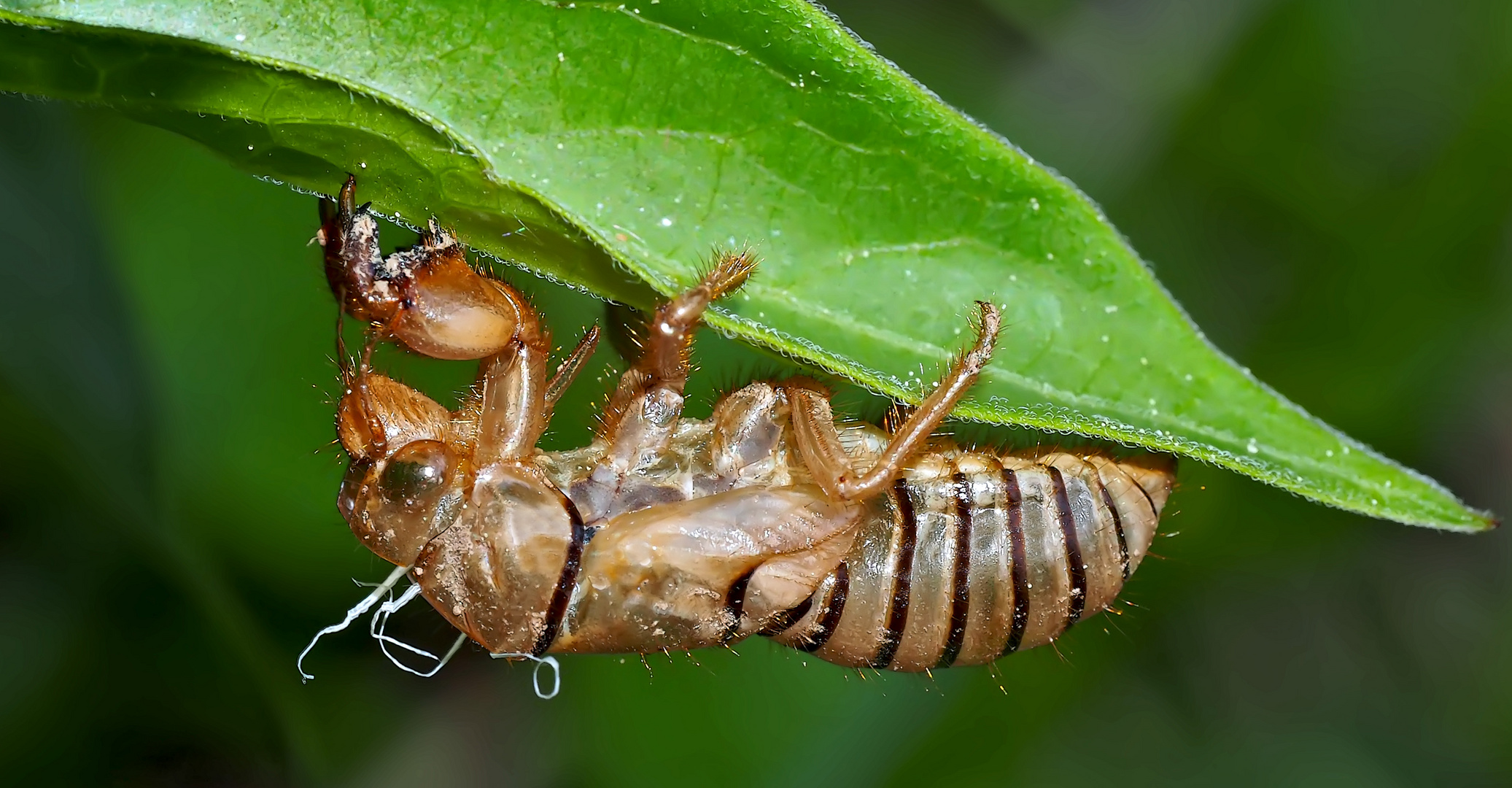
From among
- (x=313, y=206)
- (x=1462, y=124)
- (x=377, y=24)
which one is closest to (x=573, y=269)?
(x=377, y=24)

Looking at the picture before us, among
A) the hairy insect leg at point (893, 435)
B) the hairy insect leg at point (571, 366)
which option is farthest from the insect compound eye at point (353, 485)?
the hairy insect leg at point (893, 435)

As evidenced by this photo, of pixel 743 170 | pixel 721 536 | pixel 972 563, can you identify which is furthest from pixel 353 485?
pixel 972 563

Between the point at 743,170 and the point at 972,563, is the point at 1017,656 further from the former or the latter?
the point at 743,170

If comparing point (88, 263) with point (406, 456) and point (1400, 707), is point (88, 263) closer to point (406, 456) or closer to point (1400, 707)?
point (406, 456)

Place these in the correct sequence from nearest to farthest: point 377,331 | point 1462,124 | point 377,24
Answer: point 377,24
point 377,331
point 1462,124

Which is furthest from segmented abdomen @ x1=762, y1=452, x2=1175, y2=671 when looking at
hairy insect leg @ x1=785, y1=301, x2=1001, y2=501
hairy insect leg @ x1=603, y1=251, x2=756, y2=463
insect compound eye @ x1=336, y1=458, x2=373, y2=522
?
insect compound eye @ x1=336, y1=458, x2=373, y2=522

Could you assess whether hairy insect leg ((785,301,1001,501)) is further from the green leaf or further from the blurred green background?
the blurred green background

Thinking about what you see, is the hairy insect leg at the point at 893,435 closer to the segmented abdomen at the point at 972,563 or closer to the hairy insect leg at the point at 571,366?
the segmented abdomen at the point at 972,563
